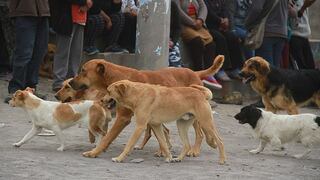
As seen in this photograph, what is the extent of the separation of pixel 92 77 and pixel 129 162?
1.10m

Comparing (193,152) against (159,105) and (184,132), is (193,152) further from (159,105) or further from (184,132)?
(159,105)

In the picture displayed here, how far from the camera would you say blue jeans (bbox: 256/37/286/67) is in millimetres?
12672

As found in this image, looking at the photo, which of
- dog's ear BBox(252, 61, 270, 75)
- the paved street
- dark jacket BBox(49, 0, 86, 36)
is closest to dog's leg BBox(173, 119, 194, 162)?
the paved street

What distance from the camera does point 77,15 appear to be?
10.6 m

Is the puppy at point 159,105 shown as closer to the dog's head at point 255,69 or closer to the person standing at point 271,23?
the dog's head at point 255,69

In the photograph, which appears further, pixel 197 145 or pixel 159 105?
pixel 197 145

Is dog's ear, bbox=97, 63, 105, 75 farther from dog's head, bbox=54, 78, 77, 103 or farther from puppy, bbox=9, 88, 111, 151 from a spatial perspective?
dog's head, bbox=54, 78, 77, 103

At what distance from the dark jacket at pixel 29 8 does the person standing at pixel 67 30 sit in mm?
450

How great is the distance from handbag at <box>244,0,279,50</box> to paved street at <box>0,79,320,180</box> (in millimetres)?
3227

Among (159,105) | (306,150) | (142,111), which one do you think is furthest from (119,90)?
(306,150)

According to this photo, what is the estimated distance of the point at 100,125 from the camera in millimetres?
8062

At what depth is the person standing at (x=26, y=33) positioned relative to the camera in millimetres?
10016

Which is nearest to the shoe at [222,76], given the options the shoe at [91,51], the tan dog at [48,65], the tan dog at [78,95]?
the shoe at [91,51]

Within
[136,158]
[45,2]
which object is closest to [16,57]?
[45,2]
